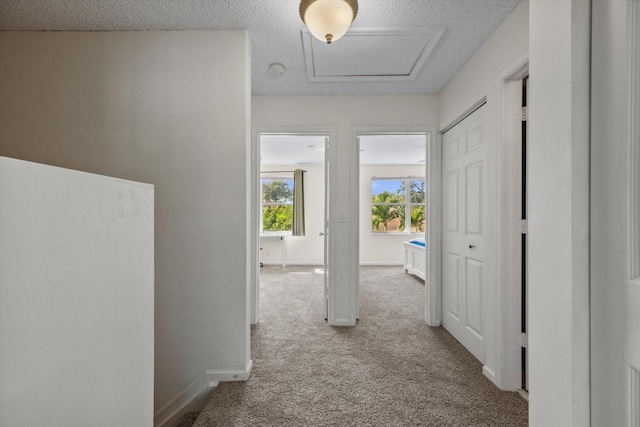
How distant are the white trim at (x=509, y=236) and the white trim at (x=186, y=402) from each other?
1.87 metres

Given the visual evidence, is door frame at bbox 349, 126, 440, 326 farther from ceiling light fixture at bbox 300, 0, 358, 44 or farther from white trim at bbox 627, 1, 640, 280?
white trim at bbox 627, 1, 640, 280

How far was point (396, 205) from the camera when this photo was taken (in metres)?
6.77

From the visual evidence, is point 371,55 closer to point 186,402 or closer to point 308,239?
point 186,402

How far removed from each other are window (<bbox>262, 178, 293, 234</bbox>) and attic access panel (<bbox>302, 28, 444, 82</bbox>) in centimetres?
441

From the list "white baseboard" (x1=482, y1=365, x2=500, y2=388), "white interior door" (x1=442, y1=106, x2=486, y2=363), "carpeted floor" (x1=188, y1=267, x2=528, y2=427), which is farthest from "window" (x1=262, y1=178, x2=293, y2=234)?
"white baseboard" (x1=482, y1=365, x2=500, y2=388)

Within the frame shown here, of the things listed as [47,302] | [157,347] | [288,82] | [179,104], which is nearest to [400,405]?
[157,347]

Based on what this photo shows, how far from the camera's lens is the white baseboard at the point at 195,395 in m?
1.74

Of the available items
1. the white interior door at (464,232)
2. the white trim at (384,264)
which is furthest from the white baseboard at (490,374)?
the white trim at (384,264)

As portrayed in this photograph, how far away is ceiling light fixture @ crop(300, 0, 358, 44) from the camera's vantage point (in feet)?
4.63

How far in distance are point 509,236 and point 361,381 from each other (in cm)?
133

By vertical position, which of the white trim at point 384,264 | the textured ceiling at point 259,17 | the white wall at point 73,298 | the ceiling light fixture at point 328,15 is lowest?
the white trim at point 384,264

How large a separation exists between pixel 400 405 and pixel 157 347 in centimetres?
157

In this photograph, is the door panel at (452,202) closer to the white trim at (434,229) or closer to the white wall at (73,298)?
the white trim at (434,229)

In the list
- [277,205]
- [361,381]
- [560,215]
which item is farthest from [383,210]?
[560,215]
